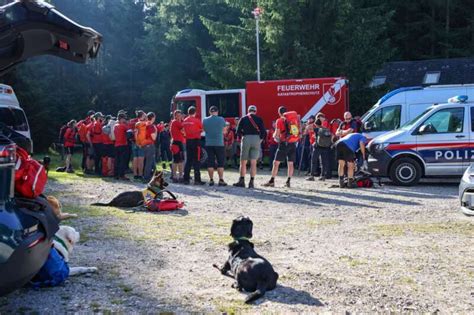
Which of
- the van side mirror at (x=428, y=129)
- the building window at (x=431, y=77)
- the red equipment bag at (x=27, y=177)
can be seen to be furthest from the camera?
the building window at (x=431, y=77)

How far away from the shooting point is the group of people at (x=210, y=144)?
549 inches

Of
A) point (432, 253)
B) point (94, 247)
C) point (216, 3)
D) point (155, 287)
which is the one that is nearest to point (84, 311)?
point (155, 287)

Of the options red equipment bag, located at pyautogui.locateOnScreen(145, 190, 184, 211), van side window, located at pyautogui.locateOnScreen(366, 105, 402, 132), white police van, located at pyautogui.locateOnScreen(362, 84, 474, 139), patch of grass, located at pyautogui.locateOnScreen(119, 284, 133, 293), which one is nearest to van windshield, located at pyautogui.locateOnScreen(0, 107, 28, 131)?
red equipment bag, located at pyautogui.locateOnScreen(145, 190, 184, 211)

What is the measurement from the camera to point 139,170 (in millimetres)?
16281

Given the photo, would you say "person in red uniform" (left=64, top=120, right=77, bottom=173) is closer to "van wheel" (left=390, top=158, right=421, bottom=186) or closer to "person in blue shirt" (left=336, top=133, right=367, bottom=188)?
"person in blue shirt" (left=336, top=133, right=367, bottom=188)

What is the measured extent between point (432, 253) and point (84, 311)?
419 centimetres

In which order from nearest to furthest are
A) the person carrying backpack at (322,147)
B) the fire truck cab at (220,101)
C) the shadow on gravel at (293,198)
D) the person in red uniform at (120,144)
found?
the shadow on gravel at (293,198) → the person carrying backpack at (322,147) → the person in red uniform at (120,144) → the fire truck cab at (220,101)

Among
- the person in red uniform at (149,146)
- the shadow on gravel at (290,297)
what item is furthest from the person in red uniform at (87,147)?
the shadow on gravel at (290,297)

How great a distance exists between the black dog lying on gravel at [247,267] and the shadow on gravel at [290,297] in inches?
2.9

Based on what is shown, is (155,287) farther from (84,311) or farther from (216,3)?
(216,3)

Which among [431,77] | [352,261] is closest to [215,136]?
[352,261]

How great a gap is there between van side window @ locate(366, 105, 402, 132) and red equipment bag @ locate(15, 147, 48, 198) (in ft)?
45.8

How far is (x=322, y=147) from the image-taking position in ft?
51.2

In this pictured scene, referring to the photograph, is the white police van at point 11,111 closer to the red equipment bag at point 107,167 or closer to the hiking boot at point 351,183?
the red equipment bag at point 107,167
